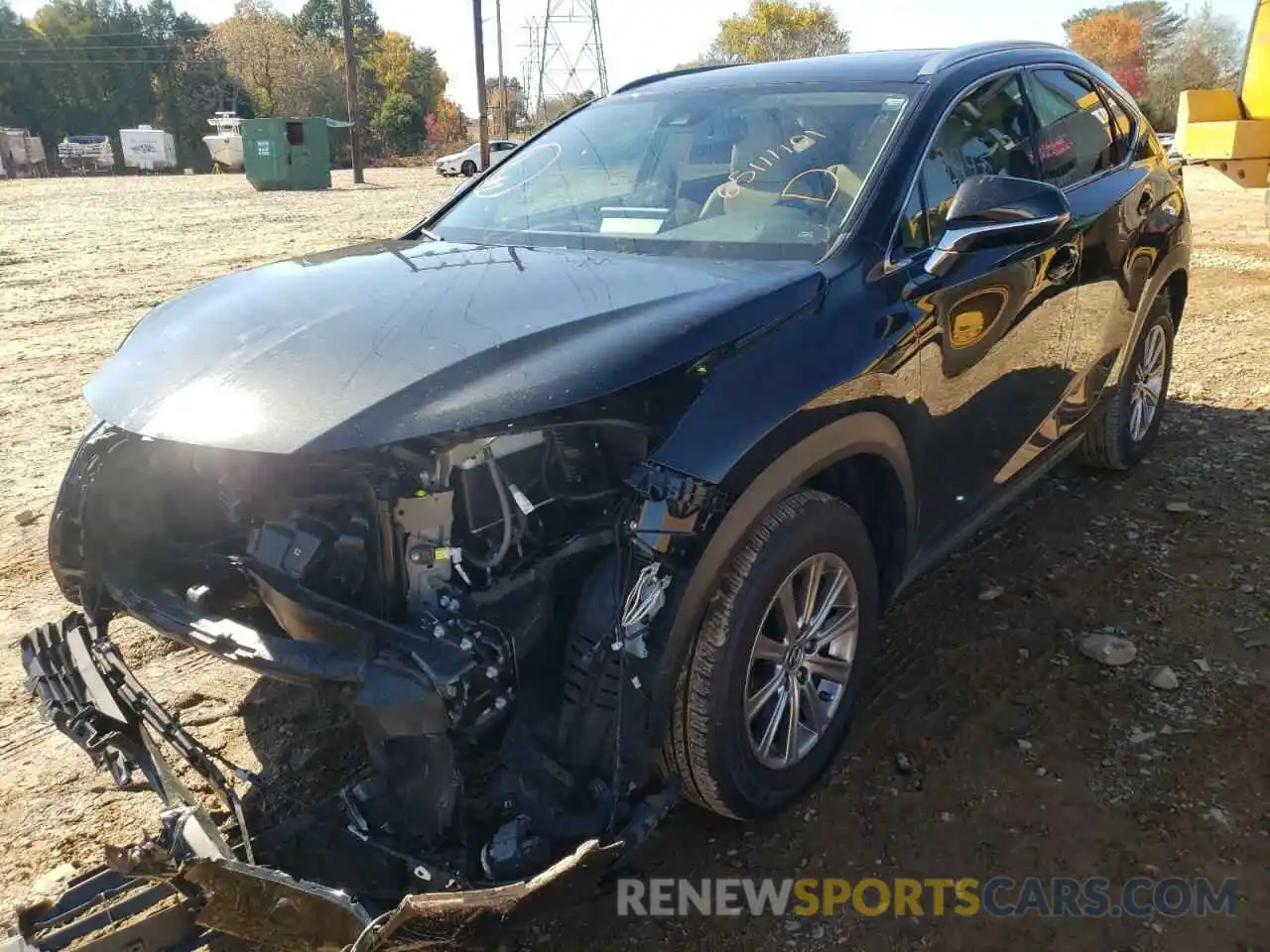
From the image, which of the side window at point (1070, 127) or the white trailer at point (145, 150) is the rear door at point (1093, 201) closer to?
the side window at point (1070, 127)

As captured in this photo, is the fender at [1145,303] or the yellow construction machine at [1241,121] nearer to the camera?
the fender at [1145,303]

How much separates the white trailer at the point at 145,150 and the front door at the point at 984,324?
2049 inches

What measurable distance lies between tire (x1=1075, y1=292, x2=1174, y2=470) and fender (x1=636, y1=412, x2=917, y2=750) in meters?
2.39

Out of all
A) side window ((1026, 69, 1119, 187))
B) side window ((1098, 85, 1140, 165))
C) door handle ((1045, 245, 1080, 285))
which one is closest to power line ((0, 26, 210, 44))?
side window ((1098, 85, 1140, 165))

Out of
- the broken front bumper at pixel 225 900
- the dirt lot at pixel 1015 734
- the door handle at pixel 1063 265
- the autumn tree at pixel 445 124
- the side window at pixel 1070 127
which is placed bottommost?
the dirt lot at pixel 1015 734

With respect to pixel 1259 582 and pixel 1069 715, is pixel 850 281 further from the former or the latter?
pixel 1259 582

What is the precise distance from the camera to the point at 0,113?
5494cm

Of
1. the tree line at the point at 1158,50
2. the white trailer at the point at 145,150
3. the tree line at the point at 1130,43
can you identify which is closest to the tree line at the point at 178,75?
the white trailer at the point at 145,150

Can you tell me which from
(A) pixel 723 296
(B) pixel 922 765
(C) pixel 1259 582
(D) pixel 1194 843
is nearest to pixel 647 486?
(A) pixel 723 296

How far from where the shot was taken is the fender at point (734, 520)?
84.0 inches

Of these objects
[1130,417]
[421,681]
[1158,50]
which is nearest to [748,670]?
[421,681]

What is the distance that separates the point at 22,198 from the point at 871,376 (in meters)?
28.0

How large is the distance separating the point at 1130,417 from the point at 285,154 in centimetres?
2829

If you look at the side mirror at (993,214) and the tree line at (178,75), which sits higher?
the tree line at (178,75)
